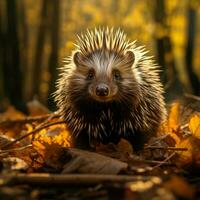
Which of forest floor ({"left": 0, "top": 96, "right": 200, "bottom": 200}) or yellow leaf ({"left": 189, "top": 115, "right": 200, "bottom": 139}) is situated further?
yellow leaf ({"left": 189, "top": 115, "right": 200, "bottom": 139})

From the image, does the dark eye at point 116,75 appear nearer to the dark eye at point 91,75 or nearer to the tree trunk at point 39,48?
the dark eye at point 91,75

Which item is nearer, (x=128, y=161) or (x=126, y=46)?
(x=128, y=161)

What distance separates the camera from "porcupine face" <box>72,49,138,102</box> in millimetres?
6348

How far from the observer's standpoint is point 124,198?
407cm

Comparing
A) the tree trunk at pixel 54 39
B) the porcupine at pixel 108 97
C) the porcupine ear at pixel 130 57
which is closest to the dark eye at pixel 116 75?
the porcupine at pixel 108 97

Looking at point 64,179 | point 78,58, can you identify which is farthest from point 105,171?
point 78,58

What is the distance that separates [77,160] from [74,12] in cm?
2344

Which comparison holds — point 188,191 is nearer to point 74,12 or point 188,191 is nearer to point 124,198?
point 124,198

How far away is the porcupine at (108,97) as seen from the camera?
6457mm

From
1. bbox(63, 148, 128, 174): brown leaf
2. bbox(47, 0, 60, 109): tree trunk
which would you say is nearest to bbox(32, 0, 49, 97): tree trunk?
bbox(47, 0, 60, 109): tree trunk

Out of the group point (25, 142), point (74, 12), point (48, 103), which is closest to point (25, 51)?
point (48, 103)

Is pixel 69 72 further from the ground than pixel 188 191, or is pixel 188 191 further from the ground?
pixel 69 72

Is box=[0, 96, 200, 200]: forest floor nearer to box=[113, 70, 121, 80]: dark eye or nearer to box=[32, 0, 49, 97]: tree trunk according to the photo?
box=[113, 70, 121, 80]: dark eye

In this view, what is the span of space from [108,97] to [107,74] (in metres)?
0.33
